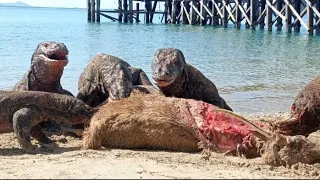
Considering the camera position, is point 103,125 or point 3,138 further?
point 3,138

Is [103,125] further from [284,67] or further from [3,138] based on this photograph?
[284,67]

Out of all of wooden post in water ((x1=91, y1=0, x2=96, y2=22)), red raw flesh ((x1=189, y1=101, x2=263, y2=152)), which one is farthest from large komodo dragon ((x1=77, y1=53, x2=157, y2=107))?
wooden post in water ((x1=91, y1=0, x2=96, y2=22))

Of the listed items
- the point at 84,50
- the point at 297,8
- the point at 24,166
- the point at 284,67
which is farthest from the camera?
the point at 297,8

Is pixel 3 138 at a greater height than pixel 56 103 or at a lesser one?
lesser

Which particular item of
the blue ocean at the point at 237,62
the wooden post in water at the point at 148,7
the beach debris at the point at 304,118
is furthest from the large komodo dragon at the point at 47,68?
the wooden post in water at the point at 148,7

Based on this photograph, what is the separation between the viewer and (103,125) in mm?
7359

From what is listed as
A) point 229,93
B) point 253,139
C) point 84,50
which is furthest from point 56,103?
point 84,50

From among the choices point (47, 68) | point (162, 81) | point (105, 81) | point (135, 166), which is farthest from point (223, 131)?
point (47, 68)

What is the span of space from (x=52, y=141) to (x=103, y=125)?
111 centimetres

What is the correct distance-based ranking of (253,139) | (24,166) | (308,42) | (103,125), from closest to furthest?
(24,166) → (253,139) → (103,125) → (308,42)

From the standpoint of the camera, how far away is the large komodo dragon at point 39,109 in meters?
7.86

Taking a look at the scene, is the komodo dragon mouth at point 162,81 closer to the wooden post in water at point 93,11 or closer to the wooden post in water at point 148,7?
the wooden post in water at point 93,11

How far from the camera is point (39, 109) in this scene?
7.91 metres

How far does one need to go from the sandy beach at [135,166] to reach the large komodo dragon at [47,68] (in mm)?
2136
